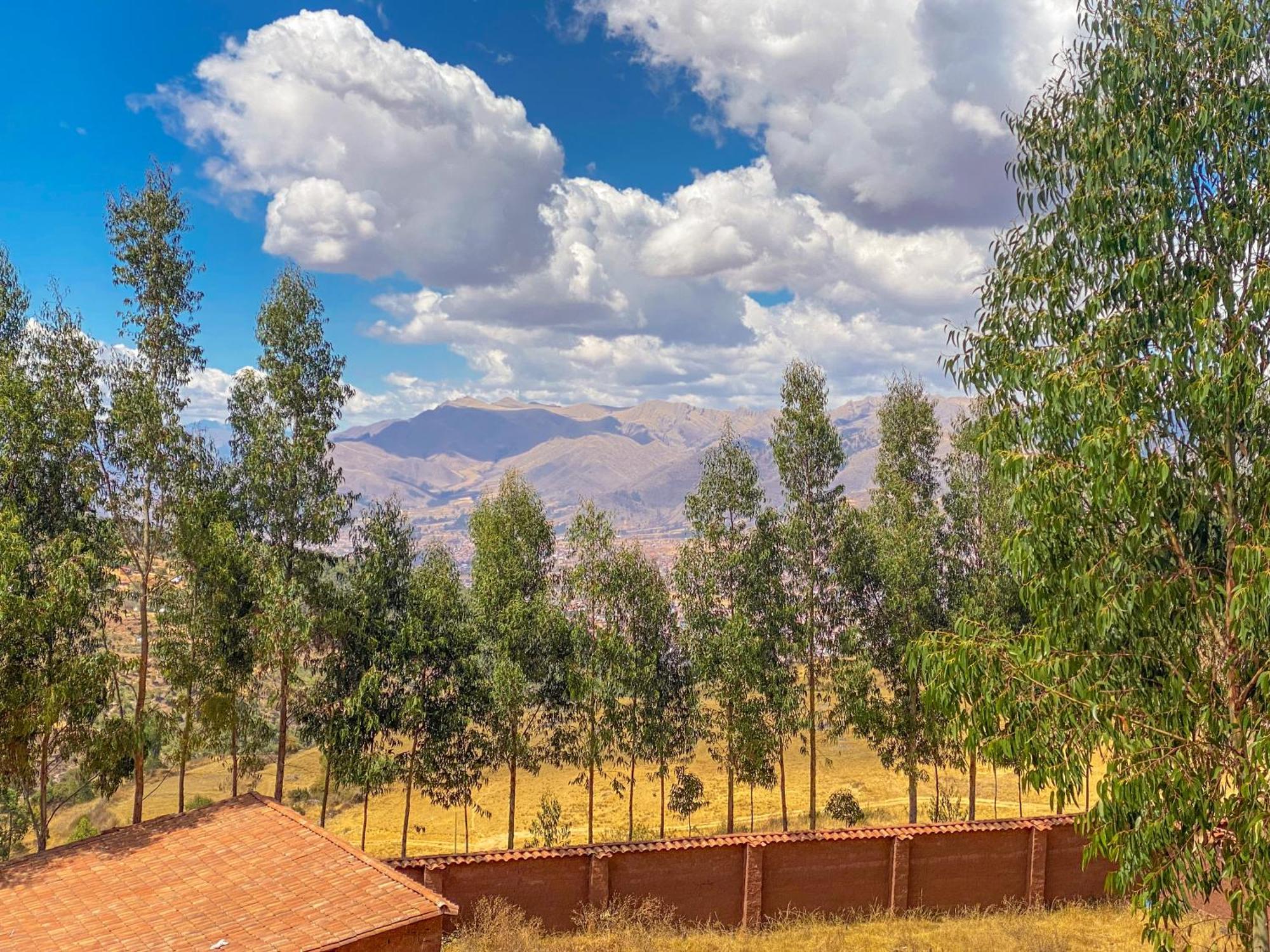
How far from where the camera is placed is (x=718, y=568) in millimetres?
30859

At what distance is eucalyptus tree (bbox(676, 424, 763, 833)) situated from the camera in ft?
101

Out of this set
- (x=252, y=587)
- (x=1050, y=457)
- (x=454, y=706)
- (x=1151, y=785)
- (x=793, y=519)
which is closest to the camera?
(x=1151, y=785)

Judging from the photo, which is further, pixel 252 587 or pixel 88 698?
pixel 252 587

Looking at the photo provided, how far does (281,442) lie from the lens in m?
27.2

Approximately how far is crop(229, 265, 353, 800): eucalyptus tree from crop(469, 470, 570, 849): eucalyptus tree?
591 cm

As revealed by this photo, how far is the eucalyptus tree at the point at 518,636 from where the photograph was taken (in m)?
28.9

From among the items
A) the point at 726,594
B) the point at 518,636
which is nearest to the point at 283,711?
the point at 518,636

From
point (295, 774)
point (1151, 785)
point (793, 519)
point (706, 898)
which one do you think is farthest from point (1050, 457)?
point (295, 774)

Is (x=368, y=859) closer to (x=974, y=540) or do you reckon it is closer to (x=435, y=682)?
(x=435, y=682)

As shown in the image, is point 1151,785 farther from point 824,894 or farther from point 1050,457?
point 824,894

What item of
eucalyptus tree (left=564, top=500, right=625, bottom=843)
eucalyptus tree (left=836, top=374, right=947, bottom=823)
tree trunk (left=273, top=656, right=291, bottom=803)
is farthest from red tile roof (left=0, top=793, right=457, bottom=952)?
eucalyptus tree (left=836, top=374, right=947, bottom=823)

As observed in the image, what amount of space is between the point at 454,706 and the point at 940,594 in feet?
65.5

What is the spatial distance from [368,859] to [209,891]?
3315 mm

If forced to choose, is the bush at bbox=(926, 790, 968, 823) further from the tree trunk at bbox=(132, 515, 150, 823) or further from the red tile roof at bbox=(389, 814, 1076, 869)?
the tree trunk at bbox=(132, 515, 150, 823)
